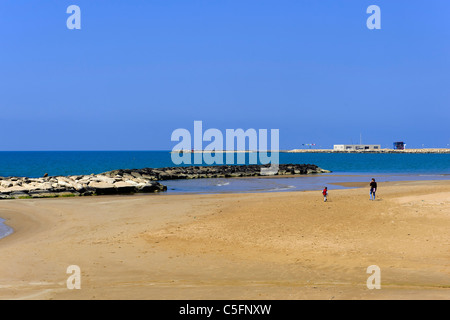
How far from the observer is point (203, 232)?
58.6 ft

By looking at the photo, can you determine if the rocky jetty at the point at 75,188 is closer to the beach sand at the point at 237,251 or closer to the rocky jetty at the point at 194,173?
the beach sand at the point at 237,251

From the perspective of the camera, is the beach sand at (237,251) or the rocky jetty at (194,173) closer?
the beach sand at (237,251)

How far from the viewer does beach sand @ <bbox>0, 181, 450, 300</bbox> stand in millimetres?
10305

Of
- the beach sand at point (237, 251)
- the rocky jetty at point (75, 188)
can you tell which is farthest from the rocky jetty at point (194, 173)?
the beach sand at point (237, 251)

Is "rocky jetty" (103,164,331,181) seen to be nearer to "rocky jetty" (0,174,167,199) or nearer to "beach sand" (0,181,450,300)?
"rocky jetty" (0,174,167,199)

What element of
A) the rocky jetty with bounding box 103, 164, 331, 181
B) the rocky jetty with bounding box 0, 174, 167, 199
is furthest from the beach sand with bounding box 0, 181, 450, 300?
→ the rocky jetty with bounding box 103, 164, 331, 181

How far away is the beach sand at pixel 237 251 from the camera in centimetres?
1030

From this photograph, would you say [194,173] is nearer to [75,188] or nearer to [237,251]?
[75,188]

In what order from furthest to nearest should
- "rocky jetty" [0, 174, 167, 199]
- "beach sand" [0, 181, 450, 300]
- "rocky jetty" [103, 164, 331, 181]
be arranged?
"rocky jetty" [103, 164, 331, 181] → "rocky jetty" [0, 174, 167, 199] → "beach sand" [0, 181, 450, 300]

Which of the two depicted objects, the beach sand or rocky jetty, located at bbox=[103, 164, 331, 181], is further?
rocky jetty, located at bbox=[103, 164, 331, 181]

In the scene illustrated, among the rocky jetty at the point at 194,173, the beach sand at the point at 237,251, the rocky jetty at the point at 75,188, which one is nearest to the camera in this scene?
the beach sand at the point at 237,251

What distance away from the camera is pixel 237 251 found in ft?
48.0
